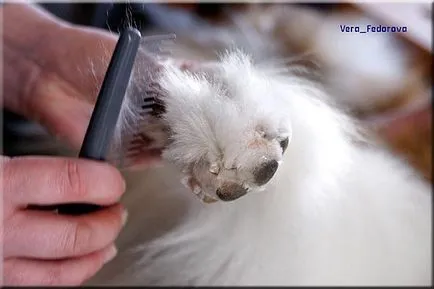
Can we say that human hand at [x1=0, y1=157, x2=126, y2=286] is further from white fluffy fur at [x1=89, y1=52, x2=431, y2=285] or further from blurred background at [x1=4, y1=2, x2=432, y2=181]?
blurred background at [x1=4, y1=2, x2=432, y2=181]

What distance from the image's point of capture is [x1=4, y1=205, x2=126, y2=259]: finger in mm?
378

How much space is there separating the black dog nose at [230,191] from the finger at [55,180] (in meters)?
0.09

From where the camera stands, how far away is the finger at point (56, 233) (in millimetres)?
378

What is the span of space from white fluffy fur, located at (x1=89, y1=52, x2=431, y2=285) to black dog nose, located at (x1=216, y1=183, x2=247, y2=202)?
0.02 metres

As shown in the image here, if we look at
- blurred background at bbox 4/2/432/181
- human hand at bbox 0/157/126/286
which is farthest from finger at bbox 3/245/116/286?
blurred background at bbox 4/2/432/181

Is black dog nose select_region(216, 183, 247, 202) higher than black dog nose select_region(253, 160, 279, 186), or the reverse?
black dog nose select_region(253, 160, 279, 186)

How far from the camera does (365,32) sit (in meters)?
0.52

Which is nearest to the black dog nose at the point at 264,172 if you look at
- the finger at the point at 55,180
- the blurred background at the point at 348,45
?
the finger at the point at 55,180

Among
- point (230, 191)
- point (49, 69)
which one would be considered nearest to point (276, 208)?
point (230, 191)

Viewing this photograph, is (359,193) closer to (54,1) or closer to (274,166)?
(274,166)

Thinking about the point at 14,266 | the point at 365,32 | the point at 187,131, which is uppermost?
the point at 365,32

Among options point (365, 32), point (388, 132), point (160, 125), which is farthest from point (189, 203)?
point (388, 132)

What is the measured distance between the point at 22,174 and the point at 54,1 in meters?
0.48

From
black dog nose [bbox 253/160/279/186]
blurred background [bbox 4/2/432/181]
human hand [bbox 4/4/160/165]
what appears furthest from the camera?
blurred background [bbox 4/2/432/181]
